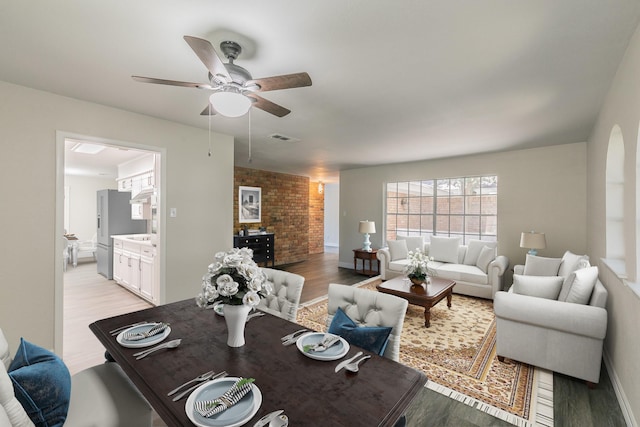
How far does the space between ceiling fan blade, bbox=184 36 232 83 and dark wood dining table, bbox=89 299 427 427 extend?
147 centimetres

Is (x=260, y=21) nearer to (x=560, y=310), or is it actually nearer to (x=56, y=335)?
(x=560, y=310)

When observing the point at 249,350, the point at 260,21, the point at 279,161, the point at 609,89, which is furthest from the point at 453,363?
the point at 279,161

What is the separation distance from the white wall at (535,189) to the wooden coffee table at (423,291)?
187 centimetres

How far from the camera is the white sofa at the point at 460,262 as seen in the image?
432 cm

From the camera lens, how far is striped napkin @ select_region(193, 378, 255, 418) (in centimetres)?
94

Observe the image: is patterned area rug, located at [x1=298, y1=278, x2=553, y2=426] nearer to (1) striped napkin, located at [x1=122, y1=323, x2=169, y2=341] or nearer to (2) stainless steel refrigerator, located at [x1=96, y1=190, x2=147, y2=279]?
(1) striped napkin, located at [x1=122, y1=323, x2=169, y2=341]

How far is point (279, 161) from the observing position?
19.5ft

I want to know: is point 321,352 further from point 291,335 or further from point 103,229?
point 103,229

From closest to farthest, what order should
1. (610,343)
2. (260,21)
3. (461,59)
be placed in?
(260,21) < (461,59) < (610,343)

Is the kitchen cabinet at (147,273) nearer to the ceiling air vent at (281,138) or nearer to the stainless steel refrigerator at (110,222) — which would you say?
the stainless steel refrigerator at (110,222)

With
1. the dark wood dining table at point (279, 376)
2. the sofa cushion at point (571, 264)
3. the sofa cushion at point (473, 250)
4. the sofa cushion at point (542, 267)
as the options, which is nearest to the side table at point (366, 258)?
the sofa cushion at point (473, 250)

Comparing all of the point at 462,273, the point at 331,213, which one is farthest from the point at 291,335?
the point at 331,213

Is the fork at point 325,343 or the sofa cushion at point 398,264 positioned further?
the sofa cushion at point 398,264

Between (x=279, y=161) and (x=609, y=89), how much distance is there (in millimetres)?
4865
